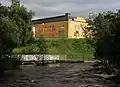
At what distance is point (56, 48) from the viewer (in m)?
88.0

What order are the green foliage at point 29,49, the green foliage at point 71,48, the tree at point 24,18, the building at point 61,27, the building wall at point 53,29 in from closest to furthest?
the tree at point 24,18, the green foliage at point 29,49, the green foliage at point 71,48, the building at point 61,27, the building wall at point 53,29

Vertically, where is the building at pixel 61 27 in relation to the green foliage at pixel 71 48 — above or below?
above

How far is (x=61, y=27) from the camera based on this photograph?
4695 inches

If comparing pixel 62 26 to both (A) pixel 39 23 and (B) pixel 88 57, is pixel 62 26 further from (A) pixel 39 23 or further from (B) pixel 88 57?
(B) pixel 88 57

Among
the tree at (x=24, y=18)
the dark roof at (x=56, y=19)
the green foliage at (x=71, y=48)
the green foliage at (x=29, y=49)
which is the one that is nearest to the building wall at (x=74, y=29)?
the dark roof at (x=56, y=19)

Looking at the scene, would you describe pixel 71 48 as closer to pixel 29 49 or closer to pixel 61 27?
pixel 29 49

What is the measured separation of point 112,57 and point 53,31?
302 feet

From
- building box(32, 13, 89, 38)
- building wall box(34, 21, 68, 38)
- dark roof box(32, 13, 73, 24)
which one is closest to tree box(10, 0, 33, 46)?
building box(32, 13, 89, 38)

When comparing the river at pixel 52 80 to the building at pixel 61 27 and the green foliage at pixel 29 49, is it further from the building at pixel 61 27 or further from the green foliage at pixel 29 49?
the building at pixel 61 27

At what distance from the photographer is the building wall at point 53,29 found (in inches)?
4610

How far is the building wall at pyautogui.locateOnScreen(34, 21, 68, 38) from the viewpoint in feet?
384

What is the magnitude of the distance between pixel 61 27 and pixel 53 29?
4.24 meters

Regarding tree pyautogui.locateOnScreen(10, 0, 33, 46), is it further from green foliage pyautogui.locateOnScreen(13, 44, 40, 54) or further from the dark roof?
the dark roof

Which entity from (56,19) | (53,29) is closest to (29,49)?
(53,29)
